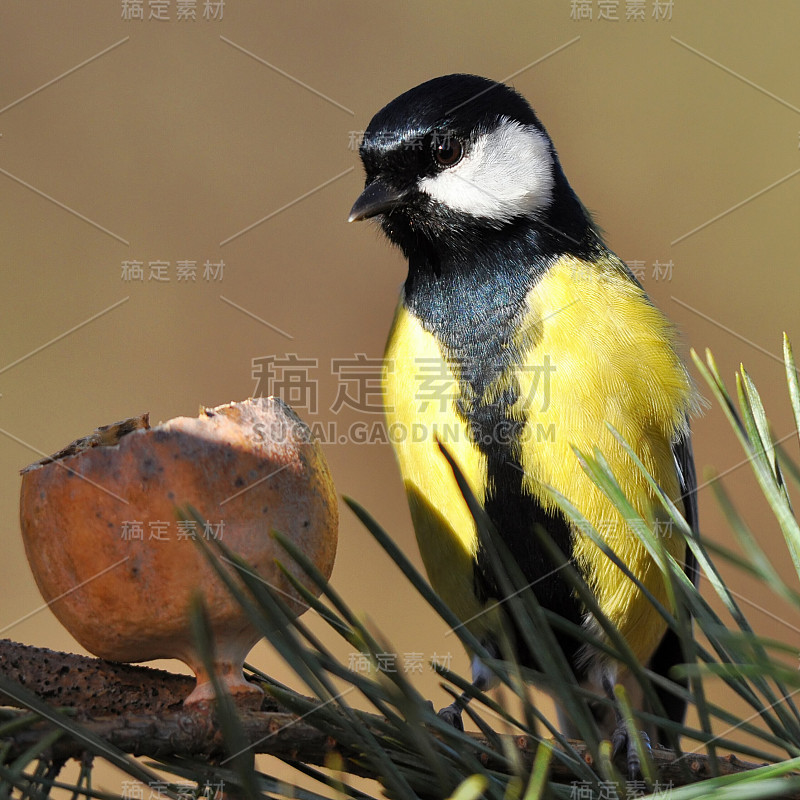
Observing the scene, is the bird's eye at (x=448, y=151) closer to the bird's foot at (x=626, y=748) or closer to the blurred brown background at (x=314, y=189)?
the blurred brown background at (x=314, y=189)

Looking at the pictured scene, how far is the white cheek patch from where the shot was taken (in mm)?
1359

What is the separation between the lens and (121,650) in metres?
0.59

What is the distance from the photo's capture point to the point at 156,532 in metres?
0.57

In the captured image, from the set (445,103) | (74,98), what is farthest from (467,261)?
(74,98)

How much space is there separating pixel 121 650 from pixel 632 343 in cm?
83

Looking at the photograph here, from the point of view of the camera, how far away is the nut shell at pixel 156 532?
0.57 m

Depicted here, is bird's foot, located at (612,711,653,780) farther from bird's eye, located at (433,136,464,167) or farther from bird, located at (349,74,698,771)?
bird's eye, located at (433,136,464,167)

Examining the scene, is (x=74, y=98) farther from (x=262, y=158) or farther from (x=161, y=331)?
(x=161, y=331)

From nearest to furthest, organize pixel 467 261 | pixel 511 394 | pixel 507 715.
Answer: pixel 507 715
pixel 511 394
pixel 467 261

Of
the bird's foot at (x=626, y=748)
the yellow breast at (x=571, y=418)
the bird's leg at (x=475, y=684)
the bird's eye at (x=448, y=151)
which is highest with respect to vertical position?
the bird's eye at (x=448, y=151)

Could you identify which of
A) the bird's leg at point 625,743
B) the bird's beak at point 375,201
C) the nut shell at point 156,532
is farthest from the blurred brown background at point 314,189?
the nut shell at point 156,532

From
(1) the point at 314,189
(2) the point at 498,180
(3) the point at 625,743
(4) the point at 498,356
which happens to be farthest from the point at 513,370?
(1) the point at 314,189

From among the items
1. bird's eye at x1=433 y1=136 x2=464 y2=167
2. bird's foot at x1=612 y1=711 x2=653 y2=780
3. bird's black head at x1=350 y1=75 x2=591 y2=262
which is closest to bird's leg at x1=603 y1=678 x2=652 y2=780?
bird's foot at x1=612 y1=711 x2=653 y2=780

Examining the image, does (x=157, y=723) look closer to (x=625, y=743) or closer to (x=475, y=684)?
(x=625, y=743)
